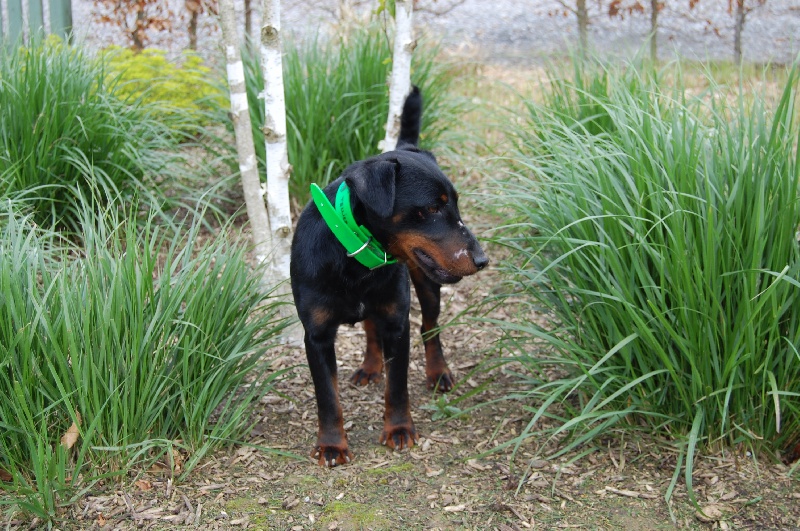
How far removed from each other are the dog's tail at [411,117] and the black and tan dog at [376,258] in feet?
0.68

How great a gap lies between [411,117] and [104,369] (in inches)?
66.3

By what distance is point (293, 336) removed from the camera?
4129 mm

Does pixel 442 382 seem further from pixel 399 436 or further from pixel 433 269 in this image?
pixel 433 269

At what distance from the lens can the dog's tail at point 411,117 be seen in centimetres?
361

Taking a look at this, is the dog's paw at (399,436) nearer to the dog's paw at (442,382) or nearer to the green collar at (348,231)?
the dog's paw at (442,382)

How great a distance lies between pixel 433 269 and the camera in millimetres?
2938

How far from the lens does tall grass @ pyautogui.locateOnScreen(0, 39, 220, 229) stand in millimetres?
Result: 4508

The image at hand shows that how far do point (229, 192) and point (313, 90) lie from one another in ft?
3.05

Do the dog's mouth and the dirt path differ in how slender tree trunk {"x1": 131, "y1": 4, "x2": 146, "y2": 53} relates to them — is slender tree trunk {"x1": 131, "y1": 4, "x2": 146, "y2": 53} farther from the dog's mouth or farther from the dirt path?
the dog's mouth

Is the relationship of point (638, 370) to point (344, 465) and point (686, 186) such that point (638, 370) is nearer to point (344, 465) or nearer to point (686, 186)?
point (686, 186)

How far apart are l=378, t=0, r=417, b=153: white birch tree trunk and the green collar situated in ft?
4.87

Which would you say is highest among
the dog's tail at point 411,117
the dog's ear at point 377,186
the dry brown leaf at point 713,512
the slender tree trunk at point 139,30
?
the slender tree trunk at point 139,30

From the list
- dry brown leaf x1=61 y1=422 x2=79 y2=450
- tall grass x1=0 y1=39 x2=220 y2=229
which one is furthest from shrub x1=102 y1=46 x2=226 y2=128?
dry brown leaf x1=61 y1=422 x2=79 y2=450

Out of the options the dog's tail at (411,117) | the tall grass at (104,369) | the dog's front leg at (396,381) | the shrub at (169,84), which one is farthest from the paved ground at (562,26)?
the tall grass at (104,369)
